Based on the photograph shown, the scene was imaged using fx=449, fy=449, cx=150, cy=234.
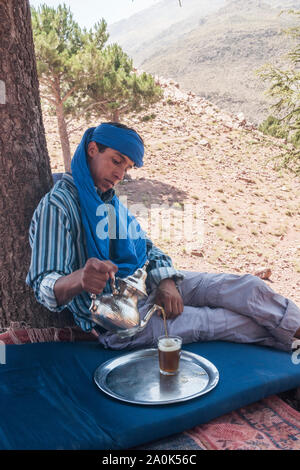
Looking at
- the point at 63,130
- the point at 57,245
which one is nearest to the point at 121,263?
the point at 57,245

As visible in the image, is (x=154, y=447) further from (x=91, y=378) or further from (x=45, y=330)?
(x=45, y=330)

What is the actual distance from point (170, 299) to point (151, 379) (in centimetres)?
51

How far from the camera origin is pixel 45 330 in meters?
2.36

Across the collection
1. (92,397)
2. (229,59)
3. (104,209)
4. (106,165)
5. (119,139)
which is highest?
(229,59)

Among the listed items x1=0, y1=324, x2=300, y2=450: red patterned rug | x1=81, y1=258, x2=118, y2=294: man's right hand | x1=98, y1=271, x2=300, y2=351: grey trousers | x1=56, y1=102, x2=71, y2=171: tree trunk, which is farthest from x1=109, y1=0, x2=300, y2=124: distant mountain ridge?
x1=81, y1=258, x2=118, y2=294: man's right hand

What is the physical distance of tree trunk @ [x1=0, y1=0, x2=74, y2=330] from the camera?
93.3 inches

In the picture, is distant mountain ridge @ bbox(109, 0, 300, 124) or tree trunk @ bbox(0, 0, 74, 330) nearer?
tree trunk @ bbox(0, 0, 74, 330)

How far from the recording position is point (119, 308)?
6.01 ft

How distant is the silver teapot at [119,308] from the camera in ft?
5.96

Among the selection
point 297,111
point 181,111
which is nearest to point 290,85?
point 297,111

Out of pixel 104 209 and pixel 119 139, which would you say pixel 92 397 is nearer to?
pixel 104 209

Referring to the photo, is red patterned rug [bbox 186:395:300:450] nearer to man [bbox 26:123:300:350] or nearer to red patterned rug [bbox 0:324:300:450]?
red patterned rug [bbox 0:324:300:450]

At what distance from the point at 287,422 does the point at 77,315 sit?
3.50 ft

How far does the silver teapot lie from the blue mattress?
0.29m
